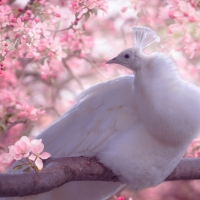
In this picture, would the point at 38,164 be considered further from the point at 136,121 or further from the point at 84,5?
the point at 84,5

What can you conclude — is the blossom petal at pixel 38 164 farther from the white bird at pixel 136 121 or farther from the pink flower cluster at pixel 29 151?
the white bird at pixel 136 121

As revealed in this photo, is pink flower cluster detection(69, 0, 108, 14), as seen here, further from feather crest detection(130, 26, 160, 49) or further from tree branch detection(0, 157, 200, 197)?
tree branch detection(0, 157, 200, 197)

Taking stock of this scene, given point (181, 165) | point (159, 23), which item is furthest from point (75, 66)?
point (181, 165)

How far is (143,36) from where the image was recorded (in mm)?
1664

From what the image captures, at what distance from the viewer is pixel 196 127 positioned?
1.64 metres

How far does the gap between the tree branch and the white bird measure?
0.16ft

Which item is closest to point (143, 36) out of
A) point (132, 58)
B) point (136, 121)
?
point (132, 58)

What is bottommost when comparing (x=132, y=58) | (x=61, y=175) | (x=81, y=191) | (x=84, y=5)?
(x=81, y=191)

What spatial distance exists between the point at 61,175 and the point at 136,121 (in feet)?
1.16

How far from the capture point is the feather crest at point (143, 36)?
5.43ft

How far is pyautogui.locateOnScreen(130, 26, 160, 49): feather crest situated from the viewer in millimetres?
1656

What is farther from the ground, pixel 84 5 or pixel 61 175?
pixel 84 5

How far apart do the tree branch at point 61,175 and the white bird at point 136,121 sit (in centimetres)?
5

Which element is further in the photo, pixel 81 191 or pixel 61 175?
pixel 81 191
